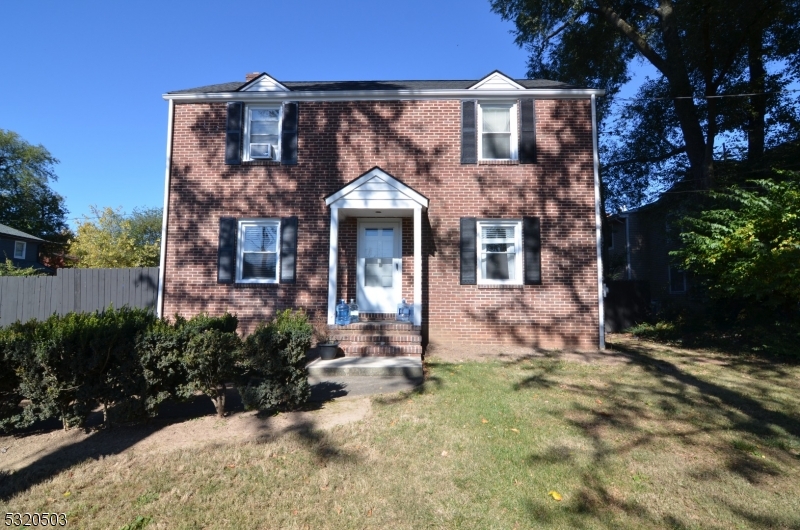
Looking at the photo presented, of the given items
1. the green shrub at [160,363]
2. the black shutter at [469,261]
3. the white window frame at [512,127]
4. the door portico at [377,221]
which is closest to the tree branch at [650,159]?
the white window frame at [512,127]

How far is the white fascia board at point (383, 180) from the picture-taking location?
9.45m

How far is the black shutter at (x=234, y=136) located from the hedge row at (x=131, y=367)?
585 cm

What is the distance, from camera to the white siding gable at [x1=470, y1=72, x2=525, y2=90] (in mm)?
10328

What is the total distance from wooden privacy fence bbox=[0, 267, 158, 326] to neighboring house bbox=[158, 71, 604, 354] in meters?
1.30

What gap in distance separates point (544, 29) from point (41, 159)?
47796 millimetres

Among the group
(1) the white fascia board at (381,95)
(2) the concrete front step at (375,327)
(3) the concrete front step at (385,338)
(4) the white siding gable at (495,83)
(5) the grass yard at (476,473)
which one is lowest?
(5) the grass yard at (476,473)

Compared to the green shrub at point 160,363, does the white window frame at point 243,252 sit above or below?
above

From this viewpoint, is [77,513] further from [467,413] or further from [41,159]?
[41,159]

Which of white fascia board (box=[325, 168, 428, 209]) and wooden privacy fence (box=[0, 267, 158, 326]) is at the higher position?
white fascia board (box=[325, 168, 428, 209])

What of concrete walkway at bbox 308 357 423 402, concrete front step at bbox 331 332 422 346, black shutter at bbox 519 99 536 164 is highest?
black shutter at bbox 519 99 536 164

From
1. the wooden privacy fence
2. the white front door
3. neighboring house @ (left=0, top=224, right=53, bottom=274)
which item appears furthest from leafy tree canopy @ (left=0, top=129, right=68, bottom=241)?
the white front door

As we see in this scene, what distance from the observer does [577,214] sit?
33.1 feet

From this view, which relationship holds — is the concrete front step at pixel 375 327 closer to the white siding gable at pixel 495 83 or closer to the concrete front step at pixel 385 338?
the concrete front step at pixel 385 338

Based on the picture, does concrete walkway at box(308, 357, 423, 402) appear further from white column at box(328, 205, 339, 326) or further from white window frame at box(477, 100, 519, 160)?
white window frame at box(477, 100, 519, 160)
